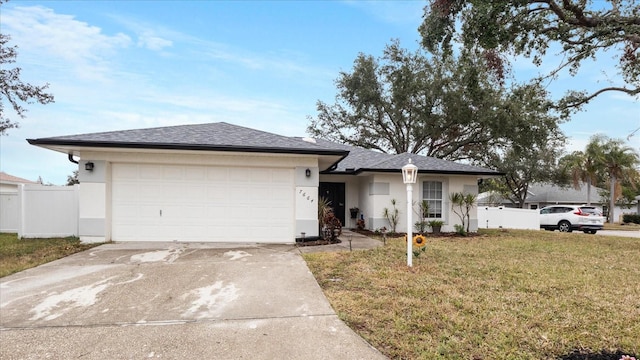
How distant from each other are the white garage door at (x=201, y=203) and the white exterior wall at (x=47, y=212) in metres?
2.91

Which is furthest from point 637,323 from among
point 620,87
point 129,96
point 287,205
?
point 129,96

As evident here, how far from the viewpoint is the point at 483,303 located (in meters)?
4.88

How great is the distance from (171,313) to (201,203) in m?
5.91

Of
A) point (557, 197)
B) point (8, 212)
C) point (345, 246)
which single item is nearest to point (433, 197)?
point (345, 246)

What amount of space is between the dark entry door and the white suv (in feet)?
43.7

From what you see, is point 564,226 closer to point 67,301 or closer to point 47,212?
point 67,301

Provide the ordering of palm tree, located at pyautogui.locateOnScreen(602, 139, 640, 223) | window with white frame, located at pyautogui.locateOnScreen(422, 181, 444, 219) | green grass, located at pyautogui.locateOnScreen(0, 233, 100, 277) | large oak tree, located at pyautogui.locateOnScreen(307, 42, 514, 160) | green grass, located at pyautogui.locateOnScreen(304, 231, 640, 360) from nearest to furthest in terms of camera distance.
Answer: green grass, located at pyautogui.locateOnScreen(304, 231, 640, 360), green grass, located at pyautogui.locateOnScreen(0, 233, 100, 277), window with white frame, located at pyautogui.locateOnScreen(422, 181, 444, 219), large oak tree, located at pyautogui.locateOnScreen(307, 42, 514, 160), palm tree, located at pyautogui.locateOnScreen(602, 139, 640, 223)

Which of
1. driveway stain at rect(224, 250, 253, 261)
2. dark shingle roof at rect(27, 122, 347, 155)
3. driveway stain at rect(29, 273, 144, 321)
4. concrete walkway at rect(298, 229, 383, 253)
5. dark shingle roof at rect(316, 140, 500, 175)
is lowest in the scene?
concrete walkway at rect(298, 229, 383, 253)

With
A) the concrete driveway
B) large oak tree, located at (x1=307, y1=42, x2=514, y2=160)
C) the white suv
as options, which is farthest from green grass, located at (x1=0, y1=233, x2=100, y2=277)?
the white suv

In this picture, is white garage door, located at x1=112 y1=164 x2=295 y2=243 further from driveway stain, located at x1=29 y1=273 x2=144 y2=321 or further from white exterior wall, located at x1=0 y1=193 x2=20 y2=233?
white exterior wall, located at x1=0 y1=193 x2=20 y2=233

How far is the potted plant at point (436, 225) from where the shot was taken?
13945 mm

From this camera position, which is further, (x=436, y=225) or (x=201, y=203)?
(x=436, y=225)

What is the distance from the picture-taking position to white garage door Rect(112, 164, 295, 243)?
32.7ft

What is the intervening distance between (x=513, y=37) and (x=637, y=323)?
9.77 meters
